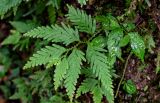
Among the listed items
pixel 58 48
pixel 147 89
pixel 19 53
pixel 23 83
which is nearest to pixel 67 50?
pixel 58 48

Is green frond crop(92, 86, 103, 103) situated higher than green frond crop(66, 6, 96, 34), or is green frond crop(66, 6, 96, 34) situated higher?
green frond crop(66, 6, 96, 34)

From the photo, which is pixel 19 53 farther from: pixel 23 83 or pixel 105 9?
pixel 105 9

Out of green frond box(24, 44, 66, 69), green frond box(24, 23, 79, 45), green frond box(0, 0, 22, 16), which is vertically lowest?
green frond box(24, 44, 66, 69)

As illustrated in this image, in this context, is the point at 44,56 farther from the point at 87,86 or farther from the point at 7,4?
the point at 7,4

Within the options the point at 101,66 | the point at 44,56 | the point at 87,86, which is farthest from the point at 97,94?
the point at 44,56

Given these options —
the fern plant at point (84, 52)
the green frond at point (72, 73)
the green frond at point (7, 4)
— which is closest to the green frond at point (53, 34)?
the fern plant at point (84, 52)

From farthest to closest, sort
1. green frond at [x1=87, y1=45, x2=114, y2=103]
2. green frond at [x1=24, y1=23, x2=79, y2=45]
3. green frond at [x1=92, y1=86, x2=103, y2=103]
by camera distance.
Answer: green frond at [x1=92, y1=86, x2=103, y2=103], green frond at [x1=24, y1=23, x2=79, y2=45], green frond at [x1=87, y1=45, x2=114, y2=103]

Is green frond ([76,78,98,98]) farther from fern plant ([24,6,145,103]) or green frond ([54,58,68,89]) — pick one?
green frond ([54,58,68,89])

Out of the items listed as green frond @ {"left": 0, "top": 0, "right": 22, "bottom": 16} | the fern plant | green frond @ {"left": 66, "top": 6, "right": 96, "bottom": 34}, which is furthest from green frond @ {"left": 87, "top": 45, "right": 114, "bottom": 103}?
green frond @ {"left": 0, "top": 0, "right": 22, "bottom": 16}
